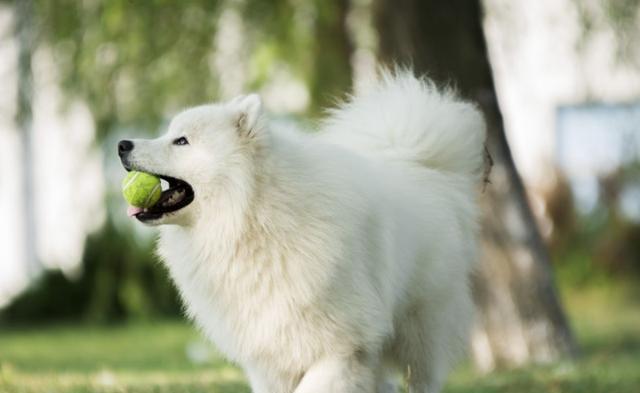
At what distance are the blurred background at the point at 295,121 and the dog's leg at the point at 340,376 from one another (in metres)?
1.90

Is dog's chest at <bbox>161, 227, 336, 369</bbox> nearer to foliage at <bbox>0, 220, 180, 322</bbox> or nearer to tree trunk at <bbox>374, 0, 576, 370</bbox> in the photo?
tree trunk at <bbox>374, 0, 576, 370</bbox>

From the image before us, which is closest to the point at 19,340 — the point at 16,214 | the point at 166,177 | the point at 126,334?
the point at 126,334

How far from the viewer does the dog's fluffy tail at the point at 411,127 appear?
208 inches

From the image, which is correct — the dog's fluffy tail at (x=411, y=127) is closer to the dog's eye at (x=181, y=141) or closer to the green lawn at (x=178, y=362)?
the dog's eye at (x=181, y=141)

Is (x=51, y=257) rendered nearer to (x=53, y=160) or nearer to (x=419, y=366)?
(x=53, y=160)

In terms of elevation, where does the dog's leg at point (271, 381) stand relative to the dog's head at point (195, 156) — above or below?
below

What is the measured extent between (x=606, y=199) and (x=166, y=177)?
11.6 m

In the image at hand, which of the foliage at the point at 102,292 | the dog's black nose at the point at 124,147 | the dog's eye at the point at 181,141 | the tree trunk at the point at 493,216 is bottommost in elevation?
the foliage at the point at 102,292

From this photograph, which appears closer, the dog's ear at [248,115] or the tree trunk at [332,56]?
the dog's ear at [248,115]

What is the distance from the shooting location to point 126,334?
521 inches

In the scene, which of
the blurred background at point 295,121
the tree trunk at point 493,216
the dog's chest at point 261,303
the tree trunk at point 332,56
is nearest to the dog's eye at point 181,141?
the dog's chest at point 261,303

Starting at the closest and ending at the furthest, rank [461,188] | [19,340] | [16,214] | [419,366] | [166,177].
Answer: [166,177] → [419,366] → [461,188] → [19,340] → [16,214]

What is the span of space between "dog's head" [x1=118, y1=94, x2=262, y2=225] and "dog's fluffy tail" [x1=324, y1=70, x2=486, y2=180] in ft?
3.26

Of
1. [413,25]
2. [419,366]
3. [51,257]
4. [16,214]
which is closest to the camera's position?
[419,366]
